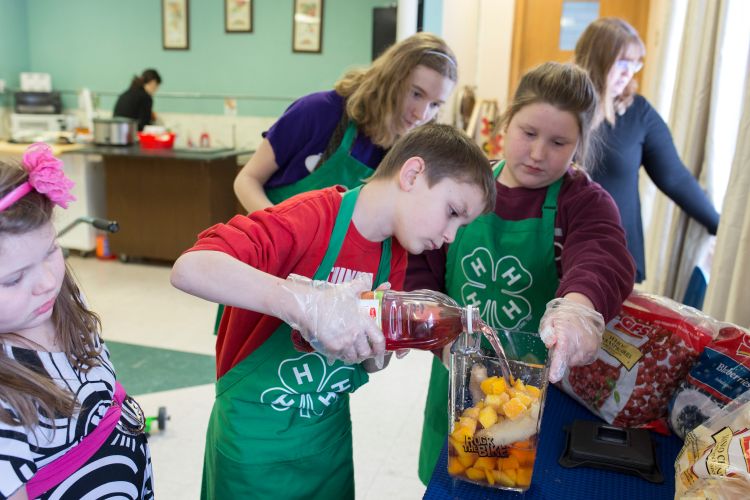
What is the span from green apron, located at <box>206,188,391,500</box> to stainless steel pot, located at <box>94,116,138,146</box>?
4375 millimetres

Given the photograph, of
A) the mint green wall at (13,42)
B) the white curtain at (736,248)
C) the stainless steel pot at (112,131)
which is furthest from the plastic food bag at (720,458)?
the mint green wall at (13,42)

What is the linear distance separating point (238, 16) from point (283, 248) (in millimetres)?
5870

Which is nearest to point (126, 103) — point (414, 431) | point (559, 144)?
point (414, 431)

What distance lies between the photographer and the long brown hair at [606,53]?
2156mm

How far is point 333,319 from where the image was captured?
35.3 inches

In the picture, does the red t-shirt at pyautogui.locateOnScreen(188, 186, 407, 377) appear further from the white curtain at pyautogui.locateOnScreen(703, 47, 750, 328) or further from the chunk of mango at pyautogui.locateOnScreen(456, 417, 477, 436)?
the white curtain at pyautogui.locateOnScreen(703, 47, 750, 328)

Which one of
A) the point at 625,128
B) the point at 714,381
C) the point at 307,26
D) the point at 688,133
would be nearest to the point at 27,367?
the point at 714,381

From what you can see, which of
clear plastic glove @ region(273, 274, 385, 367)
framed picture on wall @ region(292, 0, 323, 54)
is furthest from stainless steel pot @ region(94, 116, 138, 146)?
clear plastic glove @ region(273, 274, 385, 367)

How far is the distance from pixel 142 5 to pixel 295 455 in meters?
6.53

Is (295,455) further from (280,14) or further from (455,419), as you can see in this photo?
(280,14)

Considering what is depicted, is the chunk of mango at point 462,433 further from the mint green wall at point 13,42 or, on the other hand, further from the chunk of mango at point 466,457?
the mint green wall at point 13,42

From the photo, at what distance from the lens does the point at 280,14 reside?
620 cm

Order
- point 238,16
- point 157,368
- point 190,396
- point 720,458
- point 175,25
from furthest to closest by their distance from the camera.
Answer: point 175,25, point 238,16, point 157,368, point 190,396, point 720,458

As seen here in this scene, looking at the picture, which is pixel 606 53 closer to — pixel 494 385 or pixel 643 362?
pixel 643 362
